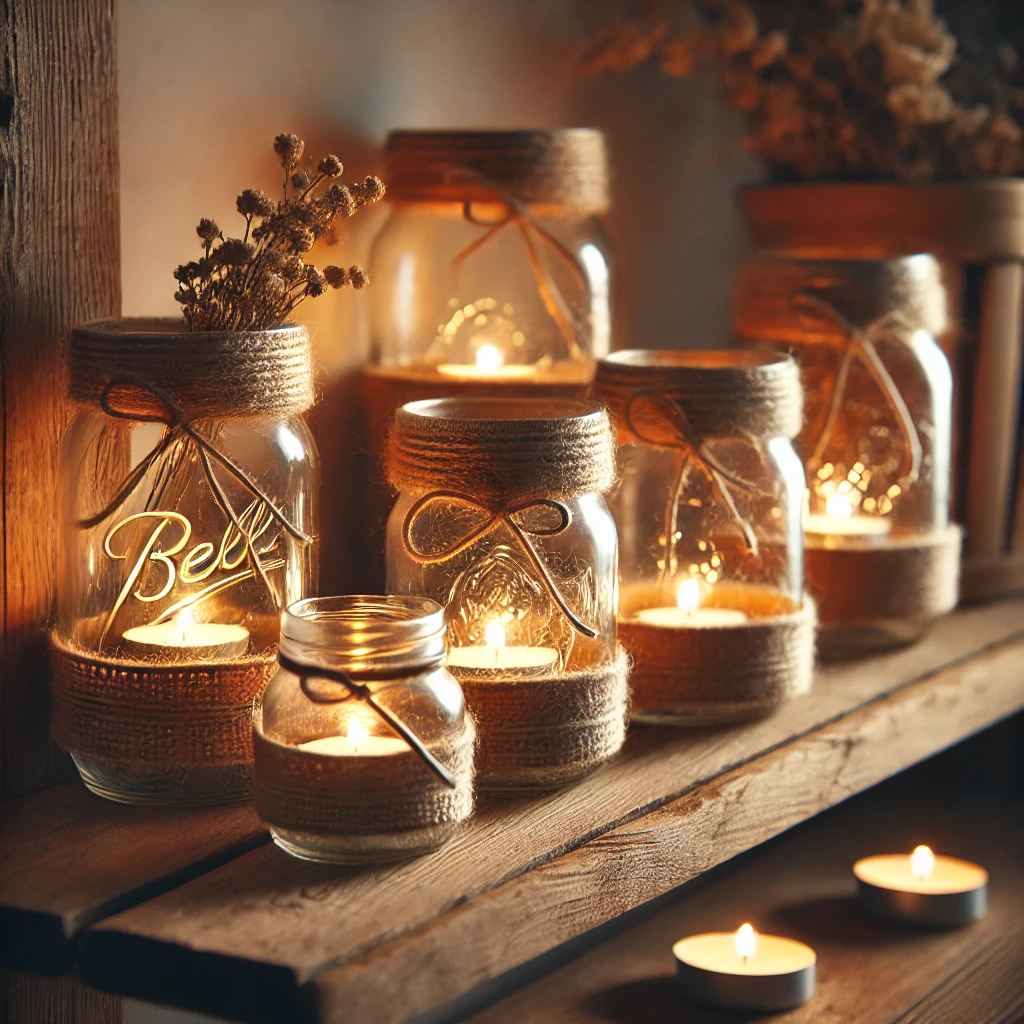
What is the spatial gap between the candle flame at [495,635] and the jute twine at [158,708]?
11cm

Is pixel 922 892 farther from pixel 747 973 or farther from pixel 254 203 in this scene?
pixel 254 203

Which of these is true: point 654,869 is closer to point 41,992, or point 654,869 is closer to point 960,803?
point 41,992

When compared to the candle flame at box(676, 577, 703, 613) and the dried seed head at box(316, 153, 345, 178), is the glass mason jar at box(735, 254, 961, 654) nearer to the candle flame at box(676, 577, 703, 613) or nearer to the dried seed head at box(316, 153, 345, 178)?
the candle flame at box(676, 577, 703, 613)

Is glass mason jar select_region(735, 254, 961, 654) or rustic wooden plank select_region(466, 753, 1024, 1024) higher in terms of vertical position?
glass mason jar select_region(735, 254, 961, 654)

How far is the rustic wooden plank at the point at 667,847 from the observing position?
614mm

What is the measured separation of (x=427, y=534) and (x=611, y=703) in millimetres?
126

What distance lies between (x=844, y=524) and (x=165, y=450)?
1.68 feet

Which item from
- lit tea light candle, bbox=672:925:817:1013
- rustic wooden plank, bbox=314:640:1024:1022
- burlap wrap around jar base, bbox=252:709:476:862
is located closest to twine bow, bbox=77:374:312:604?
burlap wrap around jar base, bbox=252:709:476:862

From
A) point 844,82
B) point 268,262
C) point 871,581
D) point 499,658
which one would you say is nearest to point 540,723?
point 499,658

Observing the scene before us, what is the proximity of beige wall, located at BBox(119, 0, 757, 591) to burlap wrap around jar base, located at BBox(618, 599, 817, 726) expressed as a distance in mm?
219

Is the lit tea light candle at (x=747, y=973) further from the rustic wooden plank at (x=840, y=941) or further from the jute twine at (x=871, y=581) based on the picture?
the jute twine at (x=871, y=581)

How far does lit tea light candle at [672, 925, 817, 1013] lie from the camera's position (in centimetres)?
93

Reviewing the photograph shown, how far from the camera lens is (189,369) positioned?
693mm

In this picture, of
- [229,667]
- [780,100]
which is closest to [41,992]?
[229,667]
